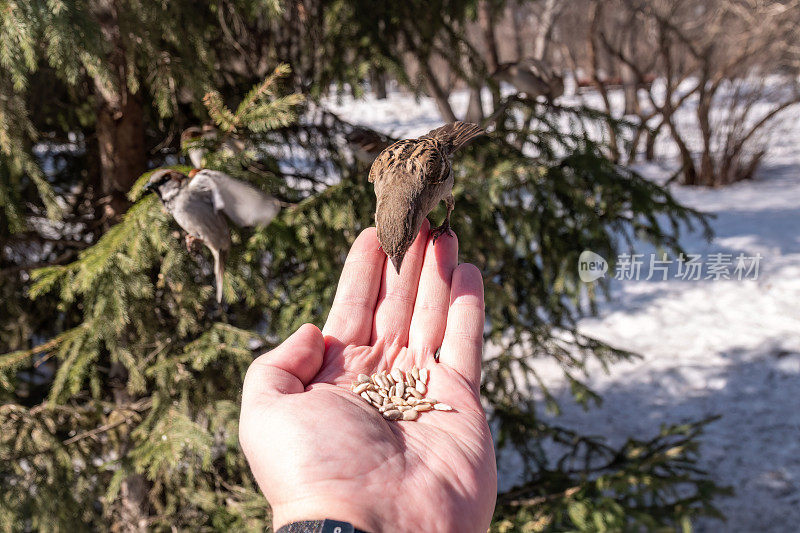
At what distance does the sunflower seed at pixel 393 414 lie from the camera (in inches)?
53.5

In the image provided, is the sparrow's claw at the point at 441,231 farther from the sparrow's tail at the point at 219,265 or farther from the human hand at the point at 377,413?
the sparrow's tail at the point at 219,265

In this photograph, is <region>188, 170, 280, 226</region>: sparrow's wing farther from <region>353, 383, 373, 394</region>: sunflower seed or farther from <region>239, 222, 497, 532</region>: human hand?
<region>353, 383, 373, 394</region>: sunflower seed

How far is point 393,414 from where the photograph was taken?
1.36m

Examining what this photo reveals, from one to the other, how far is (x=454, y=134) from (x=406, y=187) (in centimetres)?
25

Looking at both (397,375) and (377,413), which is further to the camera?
(397,375)

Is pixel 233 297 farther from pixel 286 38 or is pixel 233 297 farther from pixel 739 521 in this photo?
pixel 739 521

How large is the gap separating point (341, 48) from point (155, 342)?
1.44 m

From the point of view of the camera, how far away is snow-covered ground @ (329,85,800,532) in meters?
3.33

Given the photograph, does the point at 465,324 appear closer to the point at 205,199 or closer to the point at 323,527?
the point at 323,527

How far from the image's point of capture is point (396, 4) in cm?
235

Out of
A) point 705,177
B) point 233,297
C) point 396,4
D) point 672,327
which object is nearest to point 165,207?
point 233,297

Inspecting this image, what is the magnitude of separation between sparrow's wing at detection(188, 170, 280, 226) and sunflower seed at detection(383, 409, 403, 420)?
755 mm

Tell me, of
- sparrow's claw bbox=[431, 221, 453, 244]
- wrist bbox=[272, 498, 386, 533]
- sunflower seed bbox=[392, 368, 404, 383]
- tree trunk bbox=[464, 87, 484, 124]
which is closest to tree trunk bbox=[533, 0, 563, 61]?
tree trunk bbox=[464, 87, 484, 124]

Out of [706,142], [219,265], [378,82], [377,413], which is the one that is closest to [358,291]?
[377,413]
